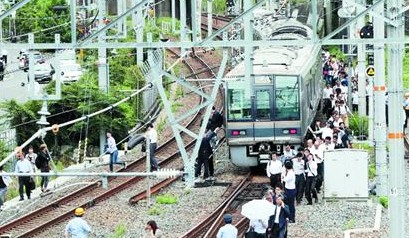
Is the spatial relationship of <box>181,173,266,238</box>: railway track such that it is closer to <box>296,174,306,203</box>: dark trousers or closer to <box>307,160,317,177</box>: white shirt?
<box>296,174,306,203</box>: dark trousers

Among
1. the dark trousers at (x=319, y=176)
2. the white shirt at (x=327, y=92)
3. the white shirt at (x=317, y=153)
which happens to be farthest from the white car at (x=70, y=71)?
the white shirt at (x=317, y=153)

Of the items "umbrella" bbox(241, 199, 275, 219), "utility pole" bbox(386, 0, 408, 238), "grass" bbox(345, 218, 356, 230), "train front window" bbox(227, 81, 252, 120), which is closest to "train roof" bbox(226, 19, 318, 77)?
"train front window" bbox(227, 81, 252, 120)

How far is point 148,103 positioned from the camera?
39250mm

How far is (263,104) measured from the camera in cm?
2662

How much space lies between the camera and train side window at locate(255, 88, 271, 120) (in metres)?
26.6

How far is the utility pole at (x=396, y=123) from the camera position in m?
15.0

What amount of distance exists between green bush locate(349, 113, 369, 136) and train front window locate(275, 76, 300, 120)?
5.86 meters

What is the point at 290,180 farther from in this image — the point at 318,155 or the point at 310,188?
the point at 318,155

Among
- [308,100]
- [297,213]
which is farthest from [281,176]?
[308,100]

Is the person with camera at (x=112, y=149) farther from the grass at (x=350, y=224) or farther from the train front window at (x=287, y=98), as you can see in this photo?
the grass at (x=350, y=224)

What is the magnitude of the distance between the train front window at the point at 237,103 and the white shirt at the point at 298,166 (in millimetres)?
4541

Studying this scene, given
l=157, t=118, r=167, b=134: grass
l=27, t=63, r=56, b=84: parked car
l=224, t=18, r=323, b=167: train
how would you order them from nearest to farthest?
l=224, t=18, r=323, b=167: train, l=157, t=118, r=167, b=134: grass, l=27, t=63, r=56, b=84: parked car

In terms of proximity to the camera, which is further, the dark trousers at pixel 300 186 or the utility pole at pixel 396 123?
the dark trousers at pixel 300 186

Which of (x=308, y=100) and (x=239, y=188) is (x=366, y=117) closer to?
(x=308, y=100)
